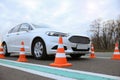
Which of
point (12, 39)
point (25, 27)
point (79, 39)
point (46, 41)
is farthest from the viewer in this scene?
point (12, 39)

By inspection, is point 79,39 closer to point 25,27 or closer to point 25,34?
point 25,34

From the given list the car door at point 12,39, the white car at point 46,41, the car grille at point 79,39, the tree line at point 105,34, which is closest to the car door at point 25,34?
the white car at point 46,41

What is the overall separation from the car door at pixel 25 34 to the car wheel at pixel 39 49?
483 mm

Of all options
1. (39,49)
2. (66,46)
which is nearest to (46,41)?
(39,49)

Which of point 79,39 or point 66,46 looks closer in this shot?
point 66,46

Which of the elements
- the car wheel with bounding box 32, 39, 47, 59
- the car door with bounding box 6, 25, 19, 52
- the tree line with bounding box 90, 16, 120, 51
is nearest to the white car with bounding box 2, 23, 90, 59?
the car wheel with bounding box 32, 39, 47, 59

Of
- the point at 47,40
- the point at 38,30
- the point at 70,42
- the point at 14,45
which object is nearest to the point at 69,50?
the point at 70,42

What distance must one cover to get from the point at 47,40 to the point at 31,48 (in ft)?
3.84

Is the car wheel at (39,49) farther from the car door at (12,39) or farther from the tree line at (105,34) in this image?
the tree line at (105,34)

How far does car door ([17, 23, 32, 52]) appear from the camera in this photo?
9216 mm

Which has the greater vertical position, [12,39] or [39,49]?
[12,39]

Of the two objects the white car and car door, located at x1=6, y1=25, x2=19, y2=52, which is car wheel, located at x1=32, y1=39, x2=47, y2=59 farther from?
car door, located at x1=6, y1=25, x2=19, y2=52

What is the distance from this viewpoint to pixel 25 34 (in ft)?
31.1

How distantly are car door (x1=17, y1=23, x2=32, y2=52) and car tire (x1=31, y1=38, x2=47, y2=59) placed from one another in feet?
1.57
